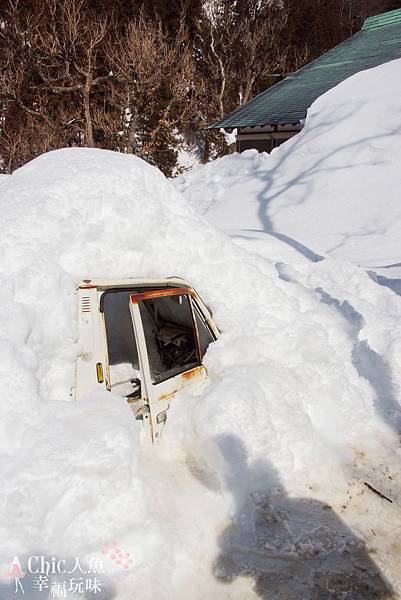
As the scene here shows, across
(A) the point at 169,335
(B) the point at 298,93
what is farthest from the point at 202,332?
(B) the point at 298,93

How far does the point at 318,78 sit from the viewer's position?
685 inches

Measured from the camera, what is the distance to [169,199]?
4.59 m

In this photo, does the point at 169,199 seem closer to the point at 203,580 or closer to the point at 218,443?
the point at 218,443

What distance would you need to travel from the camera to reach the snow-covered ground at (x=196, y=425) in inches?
108

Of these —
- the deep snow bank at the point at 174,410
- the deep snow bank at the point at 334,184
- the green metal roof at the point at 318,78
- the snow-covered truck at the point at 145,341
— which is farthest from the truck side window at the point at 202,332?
the green metal roof at the point at 318,78

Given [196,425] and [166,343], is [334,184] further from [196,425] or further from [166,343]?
[196,425]

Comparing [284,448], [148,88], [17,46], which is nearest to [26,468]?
[284,448]

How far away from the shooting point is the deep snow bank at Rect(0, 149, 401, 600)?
2775mm

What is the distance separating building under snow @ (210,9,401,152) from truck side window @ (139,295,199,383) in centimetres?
1231

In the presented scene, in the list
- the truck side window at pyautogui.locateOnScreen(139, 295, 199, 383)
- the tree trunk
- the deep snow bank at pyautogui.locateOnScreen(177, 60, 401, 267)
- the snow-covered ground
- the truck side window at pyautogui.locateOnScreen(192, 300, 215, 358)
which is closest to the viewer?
the snow-covered ground

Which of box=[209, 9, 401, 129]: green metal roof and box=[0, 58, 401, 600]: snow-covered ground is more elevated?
box=[209, 9, 401, 129]: green metal roof

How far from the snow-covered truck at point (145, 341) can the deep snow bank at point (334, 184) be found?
473 centimetres

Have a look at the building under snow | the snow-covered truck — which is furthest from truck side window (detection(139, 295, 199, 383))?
the building under snow

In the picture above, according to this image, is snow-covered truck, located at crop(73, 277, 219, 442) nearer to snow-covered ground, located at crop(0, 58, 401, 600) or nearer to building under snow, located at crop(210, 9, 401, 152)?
snow-covered ground, located at crop(0, 58, 401, 600)
